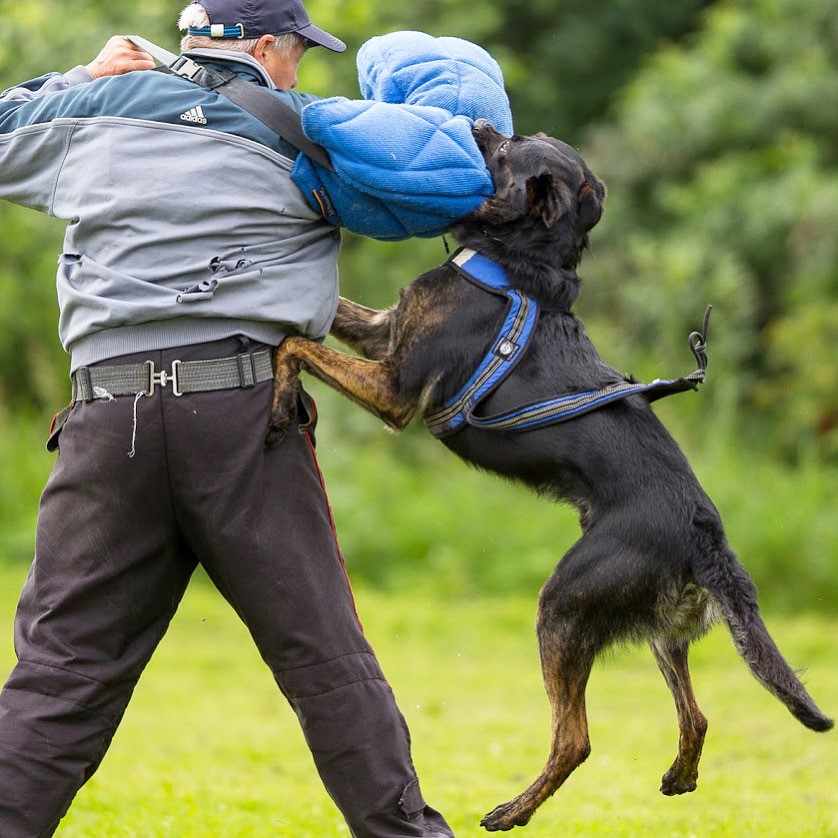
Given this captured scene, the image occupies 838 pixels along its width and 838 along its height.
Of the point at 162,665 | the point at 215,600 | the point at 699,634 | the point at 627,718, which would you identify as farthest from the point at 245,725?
the point at 699,634

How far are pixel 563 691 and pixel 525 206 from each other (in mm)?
1375

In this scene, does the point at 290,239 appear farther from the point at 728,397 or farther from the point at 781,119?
the point at 781,119

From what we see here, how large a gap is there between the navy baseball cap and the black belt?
854mm

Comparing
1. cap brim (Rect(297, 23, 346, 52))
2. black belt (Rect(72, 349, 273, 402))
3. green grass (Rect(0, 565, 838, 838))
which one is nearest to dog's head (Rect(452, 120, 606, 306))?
cap brim (Rect(297, 23, 346, 52))

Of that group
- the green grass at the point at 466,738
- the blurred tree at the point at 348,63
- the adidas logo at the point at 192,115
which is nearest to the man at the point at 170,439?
the adidas logo at the point at 192,115

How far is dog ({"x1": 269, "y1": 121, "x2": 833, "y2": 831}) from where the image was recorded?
3.62 meters

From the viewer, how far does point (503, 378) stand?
3.71m

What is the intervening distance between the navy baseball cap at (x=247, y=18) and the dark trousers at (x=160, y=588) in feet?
2.70

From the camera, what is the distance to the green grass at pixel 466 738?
5.18m

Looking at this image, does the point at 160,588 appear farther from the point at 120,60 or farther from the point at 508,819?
the point at 120,60

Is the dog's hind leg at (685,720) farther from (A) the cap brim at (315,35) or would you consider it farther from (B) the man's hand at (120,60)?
(B) the man's hand at (120,60)

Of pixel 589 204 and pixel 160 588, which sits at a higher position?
pixel 589 204

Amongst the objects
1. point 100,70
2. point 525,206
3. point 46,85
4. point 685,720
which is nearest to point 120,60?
point 100,70

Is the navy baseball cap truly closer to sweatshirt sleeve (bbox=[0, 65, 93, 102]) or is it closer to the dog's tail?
sweatshirt sleeve (bbox=[0, 65, 93, 102])
